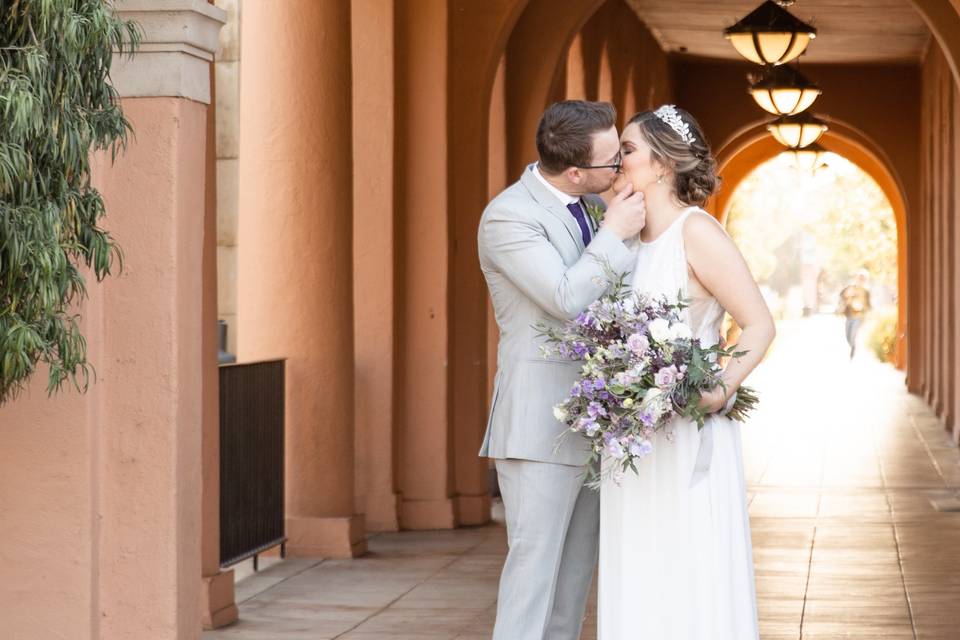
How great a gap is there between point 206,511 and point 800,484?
675 centimetres

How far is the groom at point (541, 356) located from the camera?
13.8 feet

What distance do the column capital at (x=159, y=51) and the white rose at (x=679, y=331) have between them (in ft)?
6.52

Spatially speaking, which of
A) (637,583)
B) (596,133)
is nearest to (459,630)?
(637,583)

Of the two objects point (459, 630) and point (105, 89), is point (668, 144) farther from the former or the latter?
point (459, 630)

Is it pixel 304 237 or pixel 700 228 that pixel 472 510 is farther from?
pixel 700 228

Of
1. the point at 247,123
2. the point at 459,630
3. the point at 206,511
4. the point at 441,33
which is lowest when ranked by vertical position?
the point at 459,630

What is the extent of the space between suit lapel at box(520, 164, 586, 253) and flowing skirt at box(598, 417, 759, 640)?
2.06ft

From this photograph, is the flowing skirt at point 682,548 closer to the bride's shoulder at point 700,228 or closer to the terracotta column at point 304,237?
the bride's shoulder at point 700,228

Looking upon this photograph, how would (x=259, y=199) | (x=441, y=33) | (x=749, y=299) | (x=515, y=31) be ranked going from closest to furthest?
(x=749, y=299), (x=259, y=199), (x=441, y=33), (x=515, y=31)

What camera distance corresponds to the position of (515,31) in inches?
490

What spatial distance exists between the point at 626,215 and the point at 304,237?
470 cm

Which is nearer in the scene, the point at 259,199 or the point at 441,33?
the point at 259,199

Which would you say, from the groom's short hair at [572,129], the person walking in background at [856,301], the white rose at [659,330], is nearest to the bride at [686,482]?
the groom's short hair at [572,129]

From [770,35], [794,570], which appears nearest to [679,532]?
[794,570]
